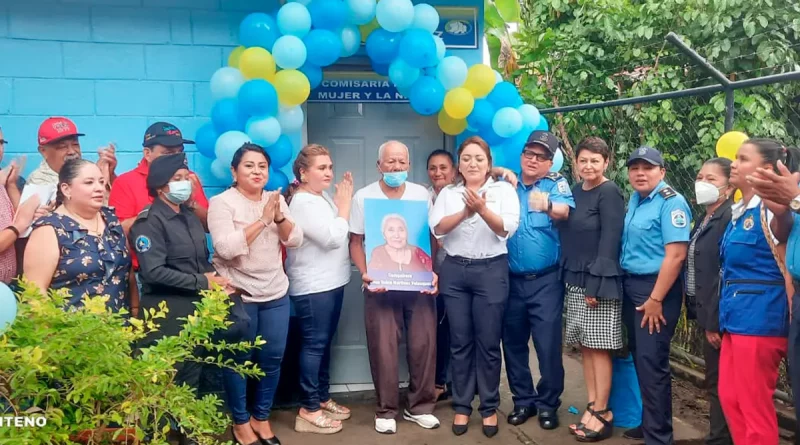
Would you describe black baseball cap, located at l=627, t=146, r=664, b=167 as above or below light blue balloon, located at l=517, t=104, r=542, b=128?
below

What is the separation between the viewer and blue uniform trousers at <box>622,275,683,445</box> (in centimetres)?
390

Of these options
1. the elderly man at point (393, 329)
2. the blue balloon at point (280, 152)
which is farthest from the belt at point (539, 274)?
the blue balloon at point (280, 152)

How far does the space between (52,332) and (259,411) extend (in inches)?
91.8

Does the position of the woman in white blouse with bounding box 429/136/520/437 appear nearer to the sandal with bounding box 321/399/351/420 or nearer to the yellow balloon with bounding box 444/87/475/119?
the yellow balloon with bounding box 444/87/475/119

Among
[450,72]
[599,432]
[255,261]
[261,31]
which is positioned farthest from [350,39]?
[599,432]

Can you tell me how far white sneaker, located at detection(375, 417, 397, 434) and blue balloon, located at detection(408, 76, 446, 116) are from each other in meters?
2.02

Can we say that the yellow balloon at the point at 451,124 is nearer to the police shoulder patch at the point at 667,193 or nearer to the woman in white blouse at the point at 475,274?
the woman in white blouse at the point at 475,274

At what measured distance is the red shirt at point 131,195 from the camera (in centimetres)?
382

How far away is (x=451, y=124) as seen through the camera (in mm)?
4785

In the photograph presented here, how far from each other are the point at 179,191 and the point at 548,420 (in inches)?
106

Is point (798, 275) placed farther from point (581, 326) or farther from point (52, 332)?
point (52, 332)

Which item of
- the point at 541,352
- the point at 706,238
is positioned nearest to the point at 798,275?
the point at 706,238

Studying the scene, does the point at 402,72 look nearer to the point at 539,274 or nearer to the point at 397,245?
the point at 397,245

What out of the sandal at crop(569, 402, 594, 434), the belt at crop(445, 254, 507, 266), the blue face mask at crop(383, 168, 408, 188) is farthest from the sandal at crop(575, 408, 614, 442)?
the blue face mask at crop(383, 168, 408, 188)
